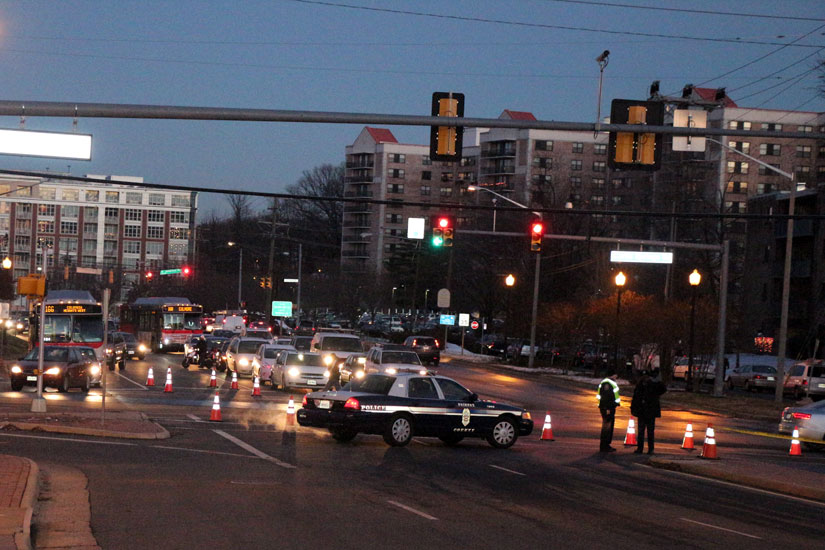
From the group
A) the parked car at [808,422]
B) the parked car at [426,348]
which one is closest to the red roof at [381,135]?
the parked car at [426,348]

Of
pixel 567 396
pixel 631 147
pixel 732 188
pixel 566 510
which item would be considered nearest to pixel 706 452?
pixel 631 147

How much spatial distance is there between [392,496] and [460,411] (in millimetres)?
7502

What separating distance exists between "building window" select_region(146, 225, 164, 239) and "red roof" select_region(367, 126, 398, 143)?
100 feet

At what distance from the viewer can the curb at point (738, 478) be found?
16312mm

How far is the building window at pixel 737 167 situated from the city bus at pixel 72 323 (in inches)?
3264

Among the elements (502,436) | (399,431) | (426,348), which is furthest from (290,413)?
(426,348)

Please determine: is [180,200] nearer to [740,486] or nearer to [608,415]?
[608,415]

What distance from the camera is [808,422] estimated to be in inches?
986

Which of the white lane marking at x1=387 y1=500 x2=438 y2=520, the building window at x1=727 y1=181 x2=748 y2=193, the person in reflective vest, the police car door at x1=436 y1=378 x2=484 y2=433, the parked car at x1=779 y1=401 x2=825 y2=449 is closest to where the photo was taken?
the white lane marking at x1=387 y1=500 x2=438 y2=520

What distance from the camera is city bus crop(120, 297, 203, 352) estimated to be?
2598 inches

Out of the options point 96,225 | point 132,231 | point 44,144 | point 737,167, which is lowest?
point 44,144

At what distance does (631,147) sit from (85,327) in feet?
106

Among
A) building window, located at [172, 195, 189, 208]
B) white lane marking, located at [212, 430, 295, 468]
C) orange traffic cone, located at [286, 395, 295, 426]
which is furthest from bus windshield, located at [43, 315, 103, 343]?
building window, located at [172, 195, 189, 208]

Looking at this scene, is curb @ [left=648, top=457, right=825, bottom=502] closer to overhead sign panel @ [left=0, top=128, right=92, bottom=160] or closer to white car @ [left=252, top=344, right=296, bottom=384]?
overhead sign panel @ [left=0, top=128, right=92, bottom=160]
